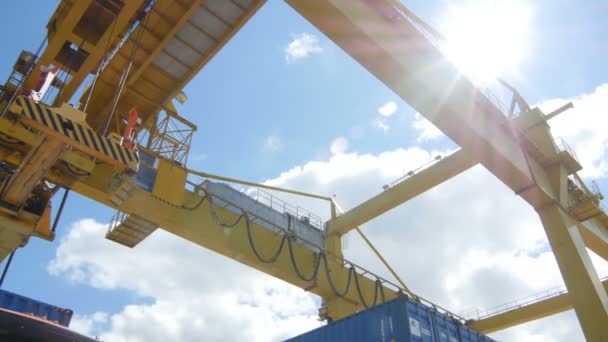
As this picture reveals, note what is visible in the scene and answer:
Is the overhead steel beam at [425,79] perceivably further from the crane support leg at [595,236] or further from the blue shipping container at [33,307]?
the blue shipping container at [33,307]

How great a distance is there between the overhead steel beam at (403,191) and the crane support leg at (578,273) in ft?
7.42

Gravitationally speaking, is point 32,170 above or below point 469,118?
below

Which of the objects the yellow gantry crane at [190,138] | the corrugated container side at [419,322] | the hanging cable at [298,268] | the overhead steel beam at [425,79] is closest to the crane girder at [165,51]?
the yellow gantry crane at [190,138]

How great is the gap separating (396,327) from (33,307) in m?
7.28

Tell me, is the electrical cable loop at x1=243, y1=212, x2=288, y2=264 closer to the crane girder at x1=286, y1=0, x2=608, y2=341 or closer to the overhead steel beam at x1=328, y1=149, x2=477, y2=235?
the overhead steel beam at x1=328, y1=149, x2=477, y2=235

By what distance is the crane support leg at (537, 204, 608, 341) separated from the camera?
9.30 metres

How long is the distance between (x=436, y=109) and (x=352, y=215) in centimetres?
597

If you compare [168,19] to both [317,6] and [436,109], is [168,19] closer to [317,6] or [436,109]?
[317,6]

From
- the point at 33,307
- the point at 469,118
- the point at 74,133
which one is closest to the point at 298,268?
the point at 469,118

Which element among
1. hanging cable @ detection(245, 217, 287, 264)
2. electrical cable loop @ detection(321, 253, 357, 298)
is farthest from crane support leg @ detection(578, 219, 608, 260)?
hanging cable @ detection(245, 217, 287, 264)

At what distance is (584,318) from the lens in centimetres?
949

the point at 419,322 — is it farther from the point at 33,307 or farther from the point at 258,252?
the point at 33,307

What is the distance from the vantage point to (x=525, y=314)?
15.6 m

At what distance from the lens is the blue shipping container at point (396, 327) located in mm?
7176
